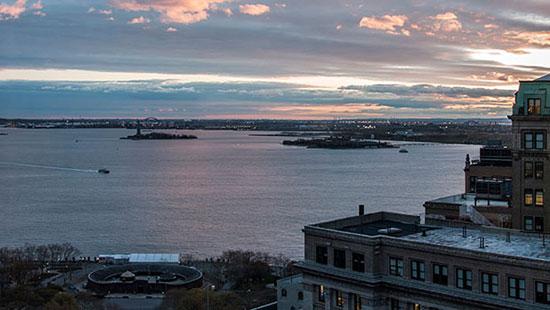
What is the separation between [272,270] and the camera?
3526 inches

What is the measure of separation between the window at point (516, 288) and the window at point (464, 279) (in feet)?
6.94

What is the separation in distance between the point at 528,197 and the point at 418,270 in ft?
37.4

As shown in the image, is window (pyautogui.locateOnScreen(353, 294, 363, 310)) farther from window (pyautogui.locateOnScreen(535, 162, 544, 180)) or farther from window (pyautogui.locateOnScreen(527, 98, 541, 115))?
window (pyautogui.locateOnScreen(527, 98, 541, 115))

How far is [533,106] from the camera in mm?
44125

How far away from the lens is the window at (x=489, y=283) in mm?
35531

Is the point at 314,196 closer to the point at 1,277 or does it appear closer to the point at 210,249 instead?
the point at 210,249

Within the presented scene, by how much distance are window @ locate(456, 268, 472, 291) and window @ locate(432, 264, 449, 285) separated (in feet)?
2.07

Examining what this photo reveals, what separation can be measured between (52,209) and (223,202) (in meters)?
38.5

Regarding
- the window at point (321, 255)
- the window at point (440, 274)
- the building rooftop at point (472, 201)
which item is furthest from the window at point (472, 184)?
the window at point (440, 274)

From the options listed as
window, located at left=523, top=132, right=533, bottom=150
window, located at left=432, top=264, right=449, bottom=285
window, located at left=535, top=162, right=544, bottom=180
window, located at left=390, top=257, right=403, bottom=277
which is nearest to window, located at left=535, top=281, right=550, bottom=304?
window, located at left=432, top=264, right=449, bottom=285

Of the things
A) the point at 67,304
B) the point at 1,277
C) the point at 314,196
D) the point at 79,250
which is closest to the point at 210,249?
the point at 79,250

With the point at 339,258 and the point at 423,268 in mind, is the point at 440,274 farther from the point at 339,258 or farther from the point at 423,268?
the point at 339,258

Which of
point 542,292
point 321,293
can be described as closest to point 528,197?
point 542,292

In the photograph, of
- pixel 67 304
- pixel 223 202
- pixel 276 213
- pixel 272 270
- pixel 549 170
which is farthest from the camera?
pixel 223 202
